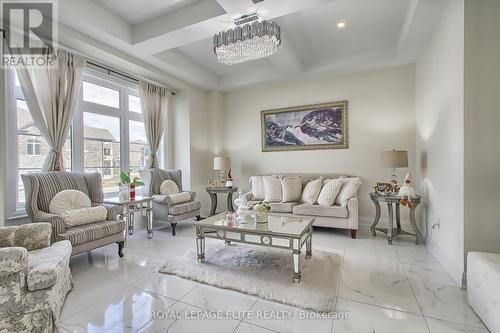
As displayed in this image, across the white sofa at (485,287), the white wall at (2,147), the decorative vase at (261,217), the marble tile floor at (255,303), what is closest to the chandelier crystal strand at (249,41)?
the decorative vase at (261,217)

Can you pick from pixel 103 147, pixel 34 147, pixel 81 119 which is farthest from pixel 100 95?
pixel 34 147

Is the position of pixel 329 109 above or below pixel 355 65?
below

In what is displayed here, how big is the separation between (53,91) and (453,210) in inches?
189

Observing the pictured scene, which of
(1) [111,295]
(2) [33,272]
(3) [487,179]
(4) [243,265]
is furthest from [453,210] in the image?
(2) [33,272]

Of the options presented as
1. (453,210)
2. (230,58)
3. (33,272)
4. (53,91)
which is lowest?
(33,272)

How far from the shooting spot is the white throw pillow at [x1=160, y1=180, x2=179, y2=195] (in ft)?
13.6

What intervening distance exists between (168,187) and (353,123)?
358cm

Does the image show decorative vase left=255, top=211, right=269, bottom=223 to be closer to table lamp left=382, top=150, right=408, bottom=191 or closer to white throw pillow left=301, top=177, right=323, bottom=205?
white throw pillow left=301, top=177, right=323, bottom=205

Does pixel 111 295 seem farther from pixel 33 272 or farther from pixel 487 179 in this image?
pixel 487 179

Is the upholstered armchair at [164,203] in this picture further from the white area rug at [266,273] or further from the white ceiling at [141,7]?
the white ceiling at [141,7]

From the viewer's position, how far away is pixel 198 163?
516cm

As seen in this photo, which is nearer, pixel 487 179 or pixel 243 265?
pixel 487 179

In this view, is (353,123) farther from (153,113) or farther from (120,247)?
(120,247)

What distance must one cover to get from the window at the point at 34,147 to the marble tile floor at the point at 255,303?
150cm
